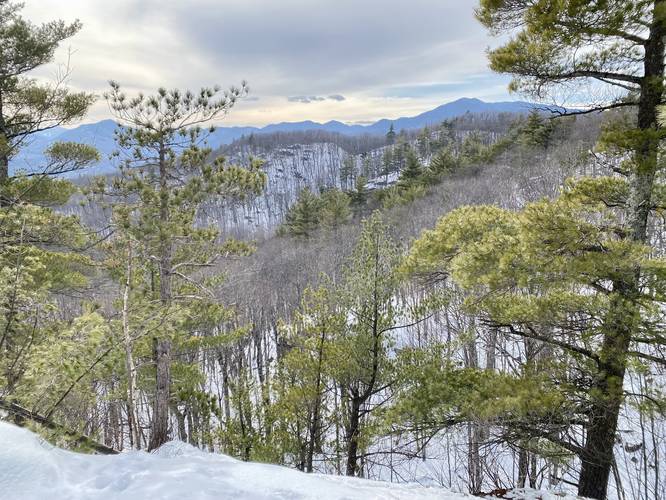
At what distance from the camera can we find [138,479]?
3104mm

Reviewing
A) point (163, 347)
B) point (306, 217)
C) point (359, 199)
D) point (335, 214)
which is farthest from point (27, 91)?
point (359, 199)

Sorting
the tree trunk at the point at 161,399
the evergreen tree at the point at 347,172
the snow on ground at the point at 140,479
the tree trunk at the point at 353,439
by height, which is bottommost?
the tree trunk at the point at 353,439

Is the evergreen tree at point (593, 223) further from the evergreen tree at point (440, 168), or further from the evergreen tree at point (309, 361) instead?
the evergreen tree at point (440, 168)

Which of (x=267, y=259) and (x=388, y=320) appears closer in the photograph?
(x=388, y=320)

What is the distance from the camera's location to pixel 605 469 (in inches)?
204

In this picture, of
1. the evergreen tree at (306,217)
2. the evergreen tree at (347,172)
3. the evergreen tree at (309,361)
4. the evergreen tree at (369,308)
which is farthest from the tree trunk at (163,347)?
the evergreen tree at (347,172)

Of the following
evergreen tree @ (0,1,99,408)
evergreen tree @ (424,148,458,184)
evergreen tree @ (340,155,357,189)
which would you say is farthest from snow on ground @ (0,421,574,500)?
evergreen tree @ (340,155,357,189)

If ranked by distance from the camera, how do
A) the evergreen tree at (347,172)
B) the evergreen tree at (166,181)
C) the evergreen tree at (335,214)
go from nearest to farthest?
the evergreen tree at (166,181), the evergreen tree at (335,214), the evergreen tree at (347,172)

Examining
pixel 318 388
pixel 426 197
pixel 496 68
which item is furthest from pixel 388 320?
pixel 426 197

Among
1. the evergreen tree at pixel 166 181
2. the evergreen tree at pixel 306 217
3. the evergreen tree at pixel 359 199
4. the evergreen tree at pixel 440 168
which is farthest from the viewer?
the evergreen tree at pixel 359 199

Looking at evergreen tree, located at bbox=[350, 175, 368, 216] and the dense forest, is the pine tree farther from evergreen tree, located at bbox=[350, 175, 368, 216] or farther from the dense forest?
evergreen tree, located at bbox=[350, 175, 368, 216]

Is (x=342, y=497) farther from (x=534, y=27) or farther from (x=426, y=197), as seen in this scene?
(x=426, y=197)

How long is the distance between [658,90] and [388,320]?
16.8ft

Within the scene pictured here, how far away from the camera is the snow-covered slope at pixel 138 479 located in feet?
9.09
